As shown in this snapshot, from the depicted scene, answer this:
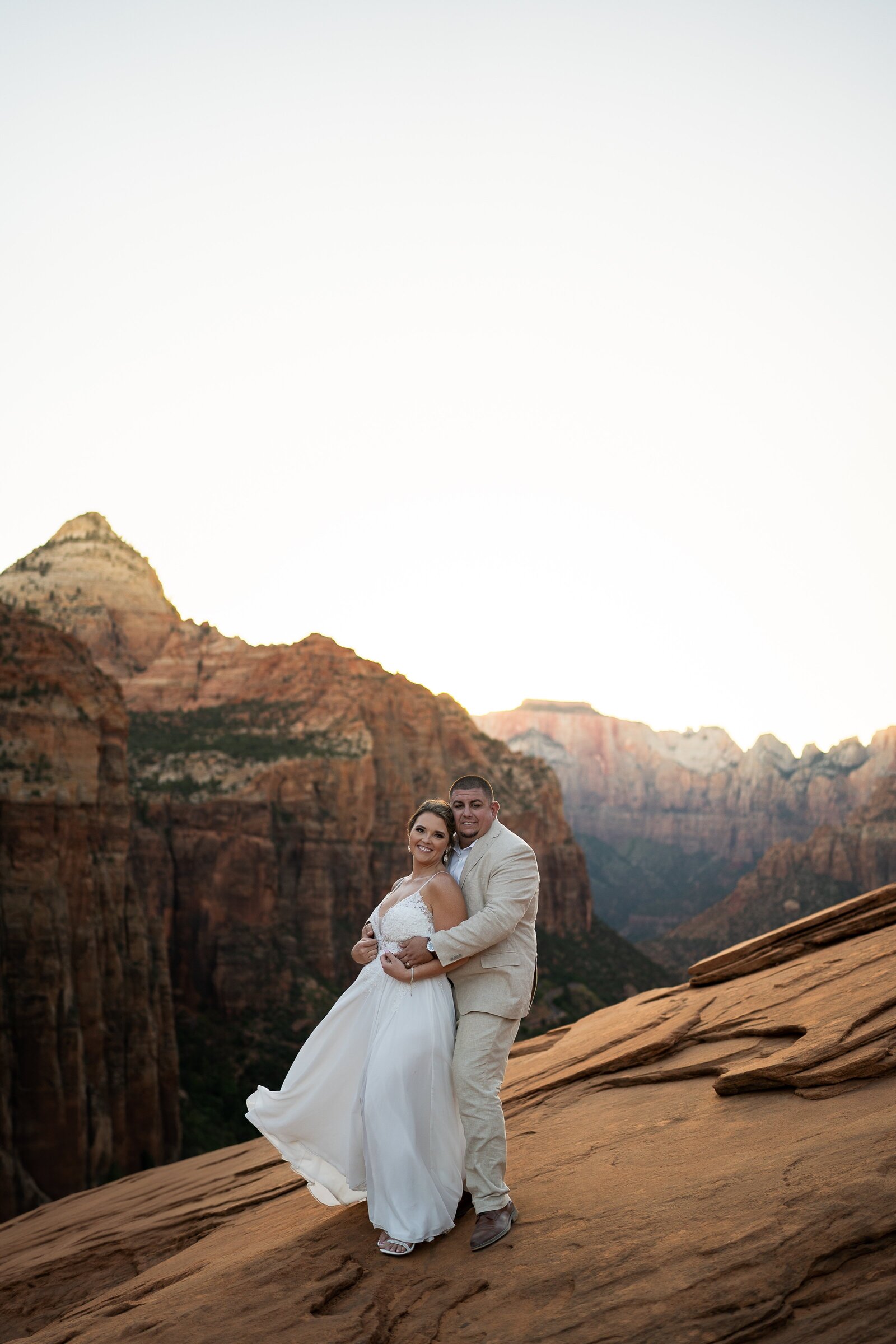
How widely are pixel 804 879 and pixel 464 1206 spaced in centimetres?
10936

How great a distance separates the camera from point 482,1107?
583 cm

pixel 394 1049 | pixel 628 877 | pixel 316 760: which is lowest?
pixel 628 877

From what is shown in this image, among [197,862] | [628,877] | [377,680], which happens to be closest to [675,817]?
[628,877]

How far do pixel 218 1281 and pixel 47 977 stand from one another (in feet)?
68.4

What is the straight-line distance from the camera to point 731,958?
35.9ft

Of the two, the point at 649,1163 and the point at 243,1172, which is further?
the point at 243,1172

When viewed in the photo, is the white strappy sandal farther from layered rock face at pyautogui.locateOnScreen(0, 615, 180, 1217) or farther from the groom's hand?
layered rock face at pyautogui.locateOnScreen(0, 615, 180, 1217)

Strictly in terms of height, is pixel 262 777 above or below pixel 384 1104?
above

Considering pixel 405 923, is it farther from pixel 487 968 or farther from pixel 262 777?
pixel 262 777

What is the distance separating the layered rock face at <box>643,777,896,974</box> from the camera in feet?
332

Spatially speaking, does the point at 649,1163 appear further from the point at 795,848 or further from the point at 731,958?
the point at 795,848

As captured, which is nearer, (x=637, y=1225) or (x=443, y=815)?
(x=637, y=1225)

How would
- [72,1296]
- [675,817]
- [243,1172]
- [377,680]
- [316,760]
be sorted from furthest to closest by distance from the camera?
[675,817] < [377,680] < [316,760] < [243,1172] < [72,1296]

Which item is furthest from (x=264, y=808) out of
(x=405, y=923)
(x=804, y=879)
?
(x=804, y=879)
